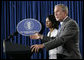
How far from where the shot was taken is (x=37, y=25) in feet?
16.1

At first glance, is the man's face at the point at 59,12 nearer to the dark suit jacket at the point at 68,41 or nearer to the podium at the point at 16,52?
the dark suit jacket at the point at 68,41

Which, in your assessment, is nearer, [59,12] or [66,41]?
[66,41]

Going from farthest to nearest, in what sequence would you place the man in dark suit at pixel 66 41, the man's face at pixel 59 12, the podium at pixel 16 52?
1. the man's face at pixel 59 12
2. the man in dark suit at pixel 66 41
3. the podium at pixel 16 52

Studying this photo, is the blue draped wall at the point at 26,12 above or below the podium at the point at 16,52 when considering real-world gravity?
above

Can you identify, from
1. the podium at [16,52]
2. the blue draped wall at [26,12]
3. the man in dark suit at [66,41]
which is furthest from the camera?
the blue draped wall at [26,12]

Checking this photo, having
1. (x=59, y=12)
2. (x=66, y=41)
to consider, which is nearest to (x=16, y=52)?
(x=66, y=41)

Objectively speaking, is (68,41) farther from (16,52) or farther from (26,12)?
(26,12)

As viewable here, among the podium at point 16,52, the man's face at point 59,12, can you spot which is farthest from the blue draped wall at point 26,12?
the podium at point 16,52

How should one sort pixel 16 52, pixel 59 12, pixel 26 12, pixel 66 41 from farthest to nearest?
pixel 26 12
pixel 59 12
pixel 66 41
pixel 16 52

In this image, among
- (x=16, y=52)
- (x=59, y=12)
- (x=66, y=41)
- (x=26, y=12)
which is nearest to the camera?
(x=16, y=52)

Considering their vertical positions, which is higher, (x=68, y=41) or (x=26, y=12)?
(x=26, y=12)

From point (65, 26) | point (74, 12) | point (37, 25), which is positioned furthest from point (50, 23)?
point (74, 12)

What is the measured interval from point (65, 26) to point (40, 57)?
3.44 meters

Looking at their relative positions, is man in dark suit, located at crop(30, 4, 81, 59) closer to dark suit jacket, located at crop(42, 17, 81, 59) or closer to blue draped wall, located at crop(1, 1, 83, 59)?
dark suit jacket, located at crop(42, 17, 81, 59)
